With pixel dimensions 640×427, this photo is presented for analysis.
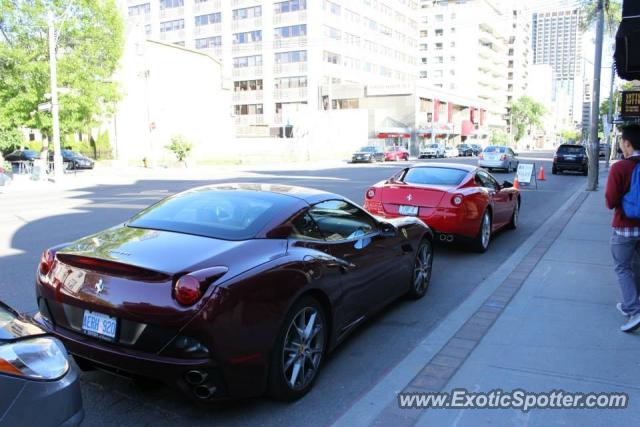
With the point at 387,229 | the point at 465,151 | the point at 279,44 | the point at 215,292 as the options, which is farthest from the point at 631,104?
the point at 279,44

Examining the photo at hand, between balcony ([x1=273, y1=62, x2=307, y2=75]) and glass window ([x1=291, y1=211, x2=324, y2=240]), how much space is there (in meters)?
66.7

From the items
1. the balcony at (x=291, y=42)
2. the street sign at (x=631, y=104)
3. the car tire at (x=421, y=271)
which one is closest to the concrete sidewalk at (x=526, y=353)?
the car tire at (x=421, y=271)

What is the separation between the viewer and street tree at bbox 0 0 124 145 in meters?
26.1

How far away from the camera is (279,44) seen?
70.1m

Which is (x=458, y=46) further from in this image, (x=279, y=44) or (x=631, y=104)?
(x=631, y=104)

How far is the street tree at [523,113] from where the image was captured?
126 m

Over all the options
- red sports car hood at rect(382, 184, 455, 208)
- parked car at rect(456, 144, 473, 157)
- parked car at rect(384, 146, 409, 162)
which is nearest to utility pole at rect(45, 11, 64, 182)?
red sports car hood at rect(382, 184, 455, 208)

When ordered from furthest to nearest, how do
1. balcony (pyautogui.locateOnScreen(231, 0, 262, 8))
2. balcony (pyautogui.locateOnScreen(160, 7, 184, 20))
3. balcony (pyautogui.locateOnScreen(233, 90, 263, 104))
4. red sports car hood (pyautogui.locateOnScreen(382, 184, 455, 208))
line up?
balcony (pyautogui.locateOnScreen(160, 7, 184, 20)) → balcony (pyautogui.locateOnScreen(233, 90, 263, 104)) → balcony (pyautogui.locateOnScreen(231, 0, 262, 8)) → red sports car hood (pyautogui.locateOnScreen(382, 184, 455, 208))

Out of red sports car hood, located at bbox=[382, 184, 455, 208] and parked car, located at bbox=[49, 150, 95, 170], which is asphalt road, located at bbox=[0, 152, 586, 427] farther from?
parked car, located at bbox=[49, 150, 95, 170]

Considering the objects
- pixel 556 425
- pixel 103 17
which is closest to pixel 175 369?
pixel 556 425

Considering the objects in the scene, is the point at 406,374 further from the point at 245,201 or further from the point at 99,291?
the point at 99,291

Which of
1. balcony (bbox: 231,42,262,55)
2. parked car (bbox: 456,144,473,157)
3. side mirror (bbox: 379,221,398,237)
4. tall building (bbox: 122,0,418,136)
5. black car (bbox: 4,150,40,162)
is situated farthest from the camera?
balcony (bbox: 231,42,262,55)

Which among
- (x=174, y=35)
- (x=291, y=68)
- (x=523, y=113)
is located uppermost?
(x=174, y=35)

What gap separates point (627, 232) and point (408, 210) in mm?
3890
